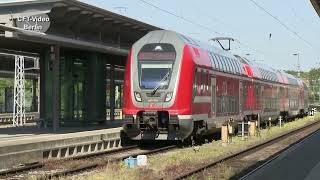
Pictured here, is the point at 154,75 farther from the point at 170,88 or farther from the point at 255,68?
the point at 255,68

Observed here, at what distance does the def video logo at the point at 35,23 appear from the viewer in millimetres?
23297

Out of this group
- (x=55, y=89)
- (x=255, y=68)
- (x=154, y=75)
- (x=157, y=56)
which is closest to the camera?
(x=154, y=75)

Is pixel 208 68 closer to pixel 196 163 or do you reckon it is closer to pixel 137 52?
pixel 137 52

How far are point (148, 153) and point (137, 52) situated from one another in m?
3.58

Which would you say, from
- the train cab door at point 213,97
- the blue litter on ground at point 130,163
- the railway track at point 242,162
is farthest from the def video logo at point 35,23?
the blue litter on ground at point 130,163

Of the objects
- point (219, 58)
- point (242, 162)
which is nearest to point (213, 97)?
point (219, 58)

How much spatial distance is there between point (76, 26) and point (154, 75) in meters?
10.3

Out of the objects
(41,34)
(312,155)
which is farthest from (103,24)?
(312,155)

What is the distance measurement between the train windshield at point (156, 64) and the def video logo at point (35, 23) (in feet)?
18.5

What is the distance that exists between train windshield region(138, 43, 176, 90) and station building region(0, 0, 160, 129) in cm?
570

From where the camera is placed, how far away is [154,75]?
62.7 ft

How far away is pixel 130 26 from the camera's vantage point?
3070cm

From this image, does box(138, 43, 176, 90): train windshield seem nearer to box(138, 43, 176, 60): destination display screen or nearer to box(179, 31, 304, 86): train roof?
box(138, 43, 176, 60): destination display screen

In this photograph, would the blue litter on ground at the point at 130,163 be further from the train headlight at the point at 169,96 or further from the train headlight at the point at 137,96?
the train headlight at the point at 137,96
